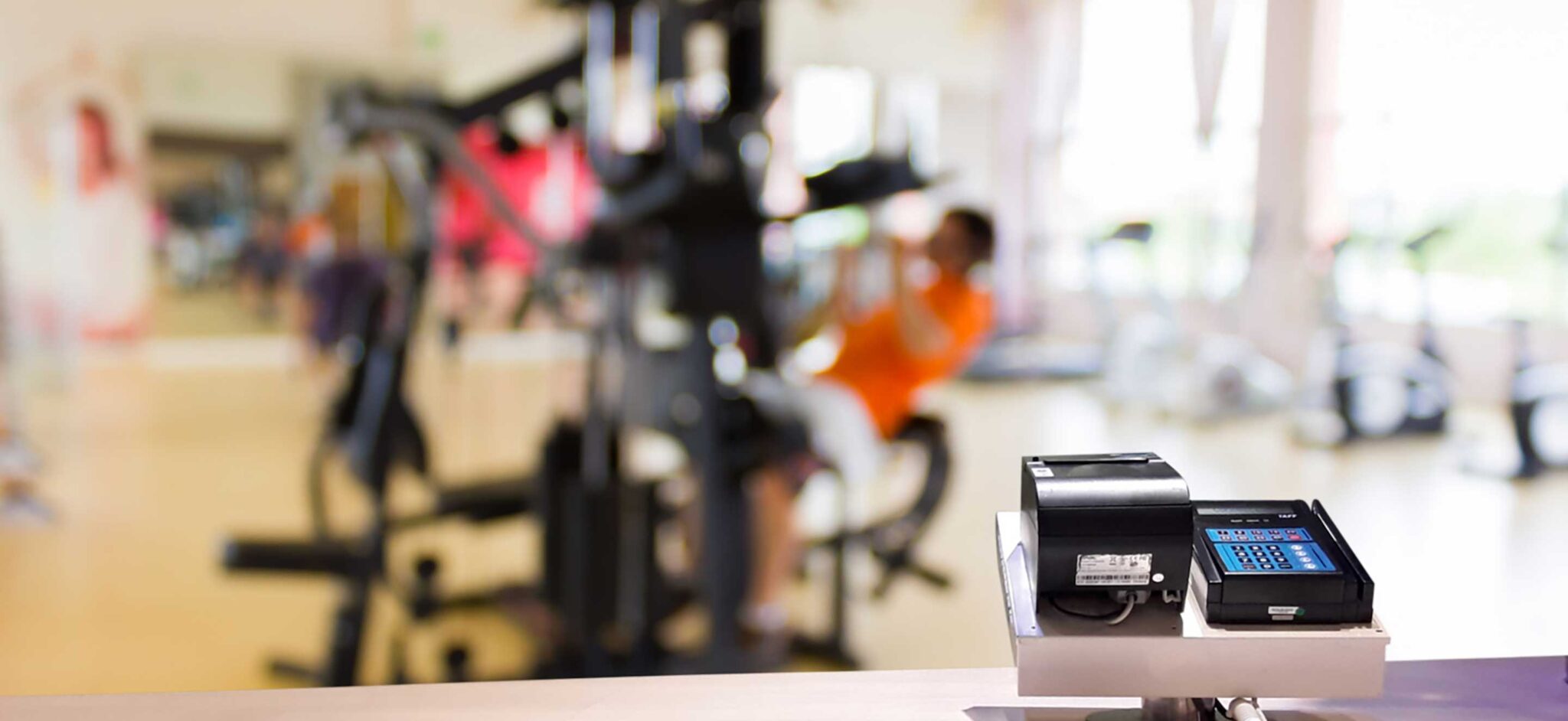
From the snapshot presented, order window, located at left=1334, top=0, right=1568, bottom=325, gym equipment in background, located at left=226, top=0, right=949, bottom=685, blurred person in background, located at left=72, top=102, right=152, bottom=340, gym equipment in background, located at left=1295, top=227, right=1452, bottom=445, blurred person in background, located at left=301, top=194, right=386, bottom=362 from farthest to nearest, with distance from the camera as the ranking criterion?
1. gym equipment in background, located at left=1295, top=227, right=1452, bottom=445
2. blurred person in background, located at left=72, top=102, right=152, bottom=340
3. blurred person in background, located at left=301, top=194, right=386, bottom=362
4. window, located at left=1334, top=0, right=1568, bottom=325
5. gym equipment in background, located at left=226, top=0, right=949, bottom=685

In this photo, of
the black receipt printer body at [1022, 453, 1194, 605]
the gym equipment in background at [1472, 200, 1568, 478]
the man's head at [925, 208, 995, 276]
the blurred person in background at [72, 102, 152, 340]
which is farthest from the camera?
the gym equipment in background at [1472, 200, 1568, 478]

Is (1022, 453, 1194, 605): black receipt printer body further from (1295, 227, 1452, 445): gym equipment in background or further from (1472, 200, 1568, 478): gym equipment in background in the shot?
(1295, 227, 1452, 445): gym equipment in background

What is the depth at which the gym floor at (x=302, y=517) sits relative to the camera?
2.14 meters

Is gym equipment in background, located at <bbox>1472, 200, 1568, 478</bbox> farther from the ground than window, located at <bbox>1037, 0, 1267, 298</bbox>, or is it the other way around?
window, located at <bbox>1037, 0, 1267, 298</bbox>

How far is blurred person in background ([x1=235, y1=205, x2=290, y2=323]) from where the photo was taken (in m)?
2.15

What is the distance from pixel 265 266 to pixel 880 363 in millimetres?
1344

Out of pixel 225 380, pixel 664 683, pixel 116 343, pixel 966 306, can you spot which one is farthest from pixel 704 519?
pixel 116 343

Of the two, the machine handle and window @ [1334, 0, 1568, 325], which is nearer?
the machine handle

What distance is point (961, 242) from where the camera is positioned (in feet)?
6.81

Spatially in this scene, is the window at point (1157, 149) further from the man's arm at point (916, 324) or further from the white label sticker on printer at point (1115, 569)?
the white label sticker on printer at point (1115, 569)

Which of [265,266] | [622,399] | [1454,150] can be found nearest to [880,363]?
[622,399]

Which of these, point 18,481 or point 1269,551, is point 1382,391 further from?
point 18,481

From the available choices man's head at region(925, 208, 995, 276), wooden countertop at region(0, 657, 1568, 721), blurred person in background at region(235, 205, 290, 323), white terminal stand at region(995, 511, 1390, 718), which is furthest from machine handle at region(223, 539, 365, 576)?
white terminal stand at region(995, 511, 1390, 718)

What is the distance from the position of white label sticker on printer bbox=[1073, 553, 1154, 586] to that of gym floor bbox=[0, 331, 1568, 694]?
4.46ft
